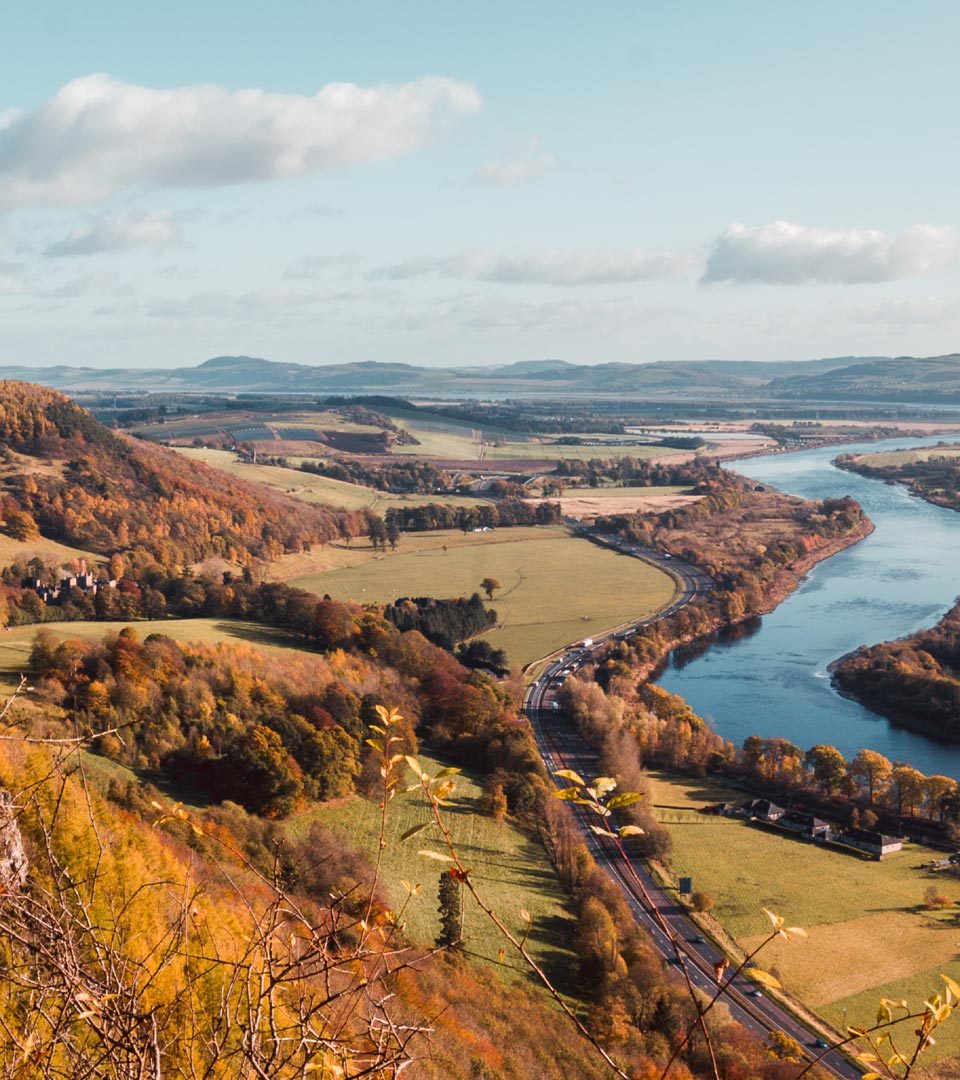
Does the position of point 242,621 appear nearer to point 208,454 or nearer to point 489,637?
point 489,637

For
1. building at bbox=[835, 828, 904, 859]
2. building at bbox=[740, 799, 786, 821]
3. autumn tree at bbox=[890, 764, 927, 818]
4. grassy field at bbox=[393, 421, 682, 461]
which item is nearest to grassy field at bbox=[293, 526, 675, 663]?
building at bbox=[740, 799, 786, 821]

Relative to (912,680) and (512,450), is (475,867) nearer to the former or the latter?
(912,680)

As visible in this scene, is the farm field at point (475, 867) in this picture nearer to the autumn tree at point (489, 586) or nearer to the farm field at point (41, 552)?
the autumn tree at point (489, 586)

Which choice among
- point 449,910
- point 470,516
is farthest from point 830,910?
point 470,516

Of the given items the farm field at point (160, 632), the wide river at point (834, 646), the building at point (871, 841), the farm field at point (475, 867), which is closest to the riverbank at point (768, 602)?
the wide river at point (834, 646)

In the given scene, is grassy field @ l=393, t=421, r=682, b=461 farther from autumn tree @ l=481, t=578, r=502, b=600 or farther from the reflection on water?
the reflection on water
